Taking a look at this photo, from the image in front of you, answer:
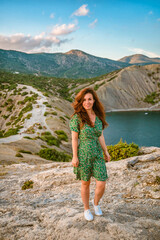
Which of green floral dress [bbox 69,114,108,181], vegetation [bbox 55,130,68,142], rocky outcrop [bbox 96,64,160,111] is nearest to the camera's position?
green floral dress [bbox 69,114,108,181]

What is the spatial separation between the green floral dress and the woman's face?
32 centimetres

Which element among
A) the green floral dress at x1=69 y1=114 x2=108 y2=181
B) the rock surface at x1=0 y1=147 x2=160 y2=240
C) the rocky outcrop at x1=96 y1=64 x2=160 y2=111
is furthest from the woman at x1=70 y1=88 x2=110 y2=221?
the rocky outcrop at x1=96 y1=64 x2=160 y2=111

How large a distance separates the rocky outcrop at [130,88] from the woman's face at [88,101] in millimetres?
78372

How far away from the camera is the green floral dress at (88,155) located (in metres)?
3.60

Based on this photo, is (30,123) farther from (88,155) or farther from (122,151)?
(88,155)

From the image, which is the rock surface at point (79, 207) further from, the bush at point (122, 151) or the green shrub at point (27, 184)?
the bush at point (122, 151)

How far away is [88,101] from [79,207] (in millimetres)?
2688

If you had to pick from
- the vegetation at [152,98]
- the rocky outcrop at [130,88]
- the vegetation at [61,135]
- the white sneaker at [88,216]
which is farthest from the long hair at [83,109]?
the vegetation at [152,98]

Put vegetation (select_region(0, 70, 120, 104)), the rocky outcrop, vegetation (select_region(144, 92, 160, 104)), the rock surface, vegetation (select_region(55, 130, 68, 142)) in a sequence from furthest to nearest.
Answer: vegetation (select_region(144, 92, 160, 104))
the rocky outcrop
vegetation (select_region(0, 70, 120, 104))
vegetation (select_region(55, 130, 68, 142))
the rock surface

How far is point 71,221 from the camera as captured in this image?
3695 millimetres

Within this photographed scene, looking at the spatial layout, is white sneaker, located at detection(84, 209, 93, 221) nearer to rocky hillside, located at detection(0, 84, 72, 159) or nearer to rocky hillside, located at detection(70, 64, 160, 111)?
rocky hillside, located at detection(0, 84, 72, 159)

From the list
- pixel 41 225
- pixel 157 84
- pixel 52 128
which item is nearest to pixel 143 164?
pixel 41 225

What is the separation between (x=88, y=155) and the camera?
3596 millimetres

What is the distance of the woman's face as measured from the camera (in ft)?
12.6
